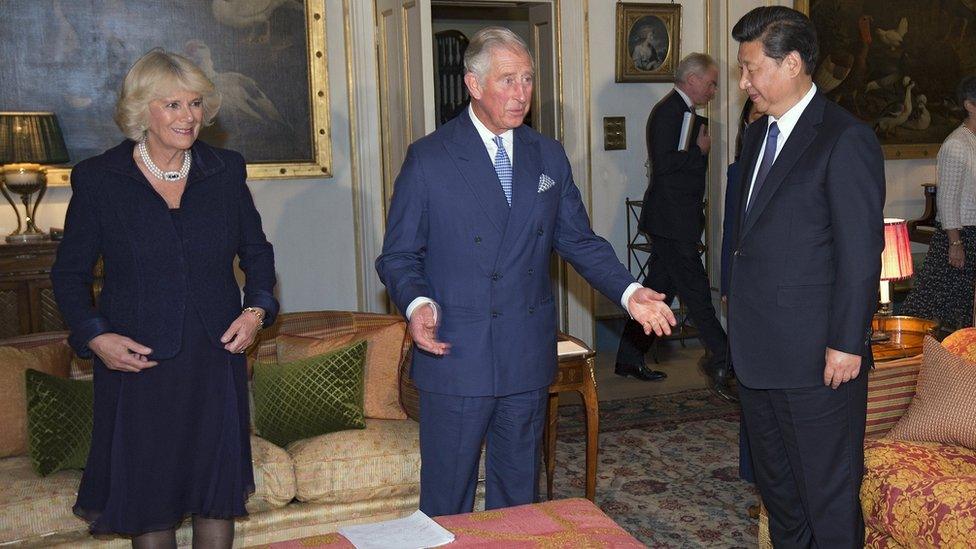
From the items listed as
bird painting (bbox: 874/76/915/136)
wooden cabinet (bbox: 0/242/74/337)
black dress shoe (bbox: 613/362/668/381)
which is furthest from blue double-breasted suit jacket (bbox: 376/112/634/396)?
bird painting (bbox: 874/76/915/136)

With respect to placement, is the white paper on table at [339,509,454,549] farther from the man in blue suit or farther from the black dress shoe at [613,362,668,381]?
the black dress shoe at [613,362,668,381]

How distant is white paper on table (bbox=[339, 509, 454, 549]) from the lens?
2.43 m

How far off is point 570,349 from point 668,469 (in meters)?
1.20

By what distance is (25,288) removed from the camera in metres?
5.41

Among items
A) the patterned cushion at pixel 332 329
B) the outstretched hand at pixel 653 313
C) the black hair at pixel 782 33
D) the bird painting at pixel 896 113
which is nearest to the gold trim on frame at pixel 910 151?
the bird painting at pixel 896 113

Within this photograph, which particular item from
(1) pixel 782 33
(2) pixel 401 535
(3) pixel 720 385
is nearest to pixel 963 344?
(1) pixel 782 33

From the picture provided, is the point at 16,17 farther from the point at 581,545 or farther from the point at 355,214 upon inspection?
the point at 581,545

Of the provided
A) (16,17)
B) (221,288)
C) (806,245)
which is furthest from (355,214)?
(806,245)

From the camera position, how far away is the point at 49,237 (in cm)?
563

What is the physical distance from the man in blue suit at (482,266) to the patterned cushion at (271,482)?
0.81m

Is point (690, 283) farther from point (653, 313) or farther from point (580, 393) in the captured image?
point (653, 313)

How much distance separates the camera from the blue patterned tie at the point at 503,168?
9.37 feet

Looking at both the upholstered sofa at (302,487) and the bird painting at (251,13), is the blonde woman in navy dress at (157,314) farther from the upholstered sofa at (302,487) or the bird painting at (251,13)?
the bird painting at (251,13)

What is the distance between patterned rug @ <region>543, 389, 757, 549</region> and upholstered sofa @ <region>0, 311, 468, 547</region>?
1.05 meters
